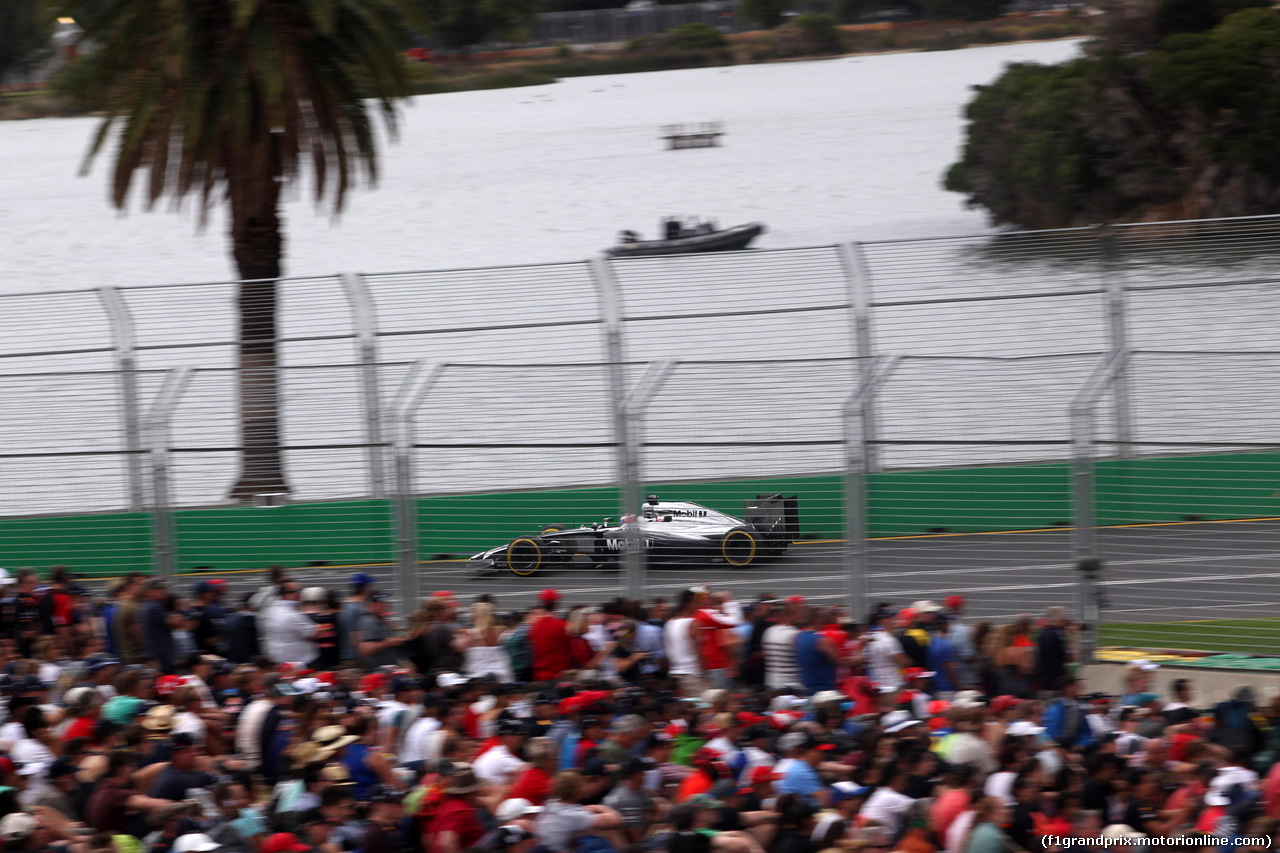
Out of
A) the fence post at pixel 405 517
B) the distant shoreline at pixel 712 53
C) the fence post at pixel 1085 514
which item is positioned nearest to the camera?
the fence post at pixel 1085 514

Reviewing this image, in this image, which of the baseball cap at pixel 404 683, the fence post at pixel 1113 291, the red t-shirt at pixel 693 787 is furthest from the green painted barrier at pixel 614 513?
the red t-shirt at pixel 693 787

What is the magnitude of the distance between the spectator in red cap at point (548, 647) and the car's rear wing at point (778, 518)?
2.39 m

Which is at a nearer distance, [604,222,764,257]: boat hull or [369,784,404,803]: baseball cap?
[369,784,404,803]: baseball cap

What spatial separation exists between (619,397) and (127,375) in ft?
15.5

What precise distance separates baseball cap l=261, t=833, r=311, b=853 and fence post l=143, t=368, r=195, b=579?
23.5 ft

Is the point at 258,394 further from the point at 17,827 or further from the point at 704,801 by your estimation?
the point at 704,801

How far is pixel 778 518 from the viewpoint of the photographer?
12.1 m

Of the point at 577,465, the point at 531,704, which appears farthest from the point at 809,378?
the point at 531,704

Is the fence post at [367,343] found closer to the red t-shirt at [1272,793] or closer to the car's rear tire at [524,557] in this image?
the car's rear tire at [524,557]

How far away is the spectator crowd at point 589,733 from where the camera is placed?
6.44 metres

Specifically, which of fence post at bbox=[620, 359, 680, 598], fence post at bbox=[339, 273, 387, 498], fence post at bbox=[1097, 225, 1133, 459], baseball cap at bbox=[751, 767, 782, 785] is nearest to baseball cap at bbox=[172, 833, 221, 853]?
baseball cap at bbox=[751, 767, 782, 785]

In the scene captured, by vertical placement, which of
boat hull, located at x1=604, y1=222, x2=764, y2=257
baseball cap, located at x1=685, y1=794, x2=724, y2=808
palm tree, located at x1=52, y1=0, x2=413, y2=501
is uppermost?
palm tree, located at x1=52, y1=0, x2=413, y2=501

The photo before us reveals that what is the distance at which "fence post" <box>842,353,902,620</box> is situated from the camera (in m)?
11.2

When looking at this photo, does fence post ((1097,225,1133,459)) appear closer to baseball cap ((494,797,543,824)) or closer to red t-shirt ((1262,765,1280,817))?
red t-shirt ((1262,765,1280,817))
